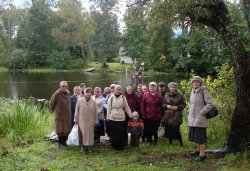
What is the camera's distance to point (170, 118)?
26.6 ft

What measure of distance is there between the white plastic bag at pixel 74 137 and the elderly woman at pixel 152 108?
169 cm

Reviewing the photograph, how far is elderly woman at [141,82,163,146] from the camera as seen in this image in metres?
8.27

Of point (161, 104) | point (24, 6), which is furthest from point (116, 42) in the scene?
point (161, 104)

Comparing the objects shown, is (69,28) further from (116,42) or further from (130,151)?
(130,151)

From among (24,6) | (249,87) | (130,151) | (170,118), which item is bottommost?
(130,151)

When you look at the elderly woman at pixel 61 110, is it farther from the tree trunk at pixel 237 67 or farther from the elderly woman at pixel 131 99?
the tree trunk at pixel 237 67

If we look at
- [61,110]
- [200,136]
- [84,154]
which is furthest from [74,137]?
[200,136]

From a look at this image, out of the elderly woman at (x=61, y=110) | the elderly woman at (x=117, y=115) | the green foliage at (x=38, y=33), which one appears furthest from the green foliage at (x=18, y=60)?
the elderly woman at (x=117, y=115)

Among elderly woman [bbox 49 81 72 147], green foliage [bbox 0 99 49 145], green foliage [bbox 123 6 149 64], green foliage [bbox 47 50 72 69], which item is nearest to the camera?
elderly woman [bbox 49 81 72 147]

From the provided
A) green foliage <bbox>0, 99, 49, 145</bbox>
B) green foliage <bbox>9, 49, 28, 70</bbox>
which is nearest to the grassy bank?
green foliage <bbox>0, 99, 49, 145</bbox>

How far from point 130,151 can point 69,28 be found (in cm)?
4674

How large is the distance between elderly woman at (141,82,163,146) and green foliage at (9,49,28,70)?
45798 mm

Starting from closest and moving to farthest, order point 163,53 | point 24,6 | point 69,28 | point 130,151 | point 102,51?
point 130,151
point 163,53
point 69,28
point 102,51
point 24,6

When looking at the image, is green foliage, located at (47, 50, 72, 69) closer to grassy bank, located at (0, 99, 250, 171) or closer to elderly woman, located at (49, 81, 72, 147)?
grassy bank, located at (0, 99, 250, 171)
